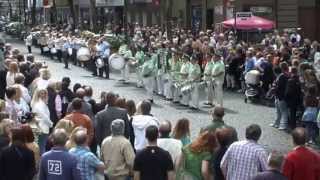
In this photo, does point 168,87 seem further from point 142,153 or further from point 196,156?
point 142,153

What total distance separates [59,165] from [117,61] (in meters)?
20.7

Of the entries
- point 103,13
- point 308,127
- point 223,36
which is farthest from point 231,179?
point 103,13

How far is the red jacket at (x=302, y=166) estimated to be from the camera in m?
9.56

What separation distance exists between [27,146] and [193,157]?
2.22 meters

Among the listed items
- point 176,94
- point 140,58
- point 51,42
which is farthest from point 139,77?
point 51,42

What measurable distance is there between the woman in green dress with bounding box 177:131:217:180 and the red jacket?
104 cm

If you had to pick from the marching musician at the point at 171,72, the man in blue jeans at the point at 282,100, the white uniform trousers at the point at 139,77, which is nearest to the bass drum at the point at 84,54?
the white uniform trousers at the point at 139,77

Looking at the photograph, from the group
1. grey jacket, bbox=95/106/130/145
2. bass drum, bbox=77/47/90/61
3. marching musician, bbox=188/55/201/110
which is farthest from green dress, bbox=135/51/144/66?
grey jacket, bbox=95/106/130/145

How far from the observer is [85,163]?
965 cm

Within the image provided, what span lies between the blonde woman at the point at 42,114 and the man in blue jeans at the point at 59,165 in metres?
4.27

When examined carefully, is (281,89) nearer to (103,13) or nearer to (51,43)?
(51,43)

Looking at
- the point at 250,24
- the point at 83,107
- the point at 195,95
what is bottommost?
the point at 195,95

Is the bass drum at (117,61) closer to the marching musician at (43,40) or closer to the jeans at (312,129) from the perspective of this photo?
the jeans at (312,129)

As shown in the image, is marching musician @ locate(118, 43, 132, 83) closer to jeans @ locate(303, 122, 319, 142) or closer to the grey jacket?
jeans @ locate(303, 122, 319, 142)
